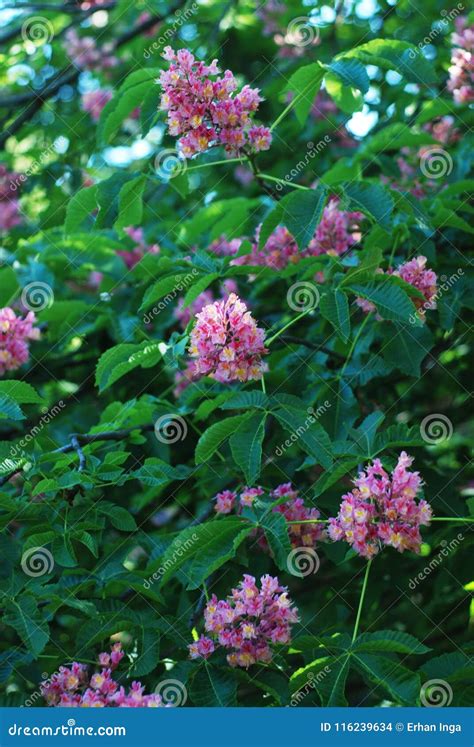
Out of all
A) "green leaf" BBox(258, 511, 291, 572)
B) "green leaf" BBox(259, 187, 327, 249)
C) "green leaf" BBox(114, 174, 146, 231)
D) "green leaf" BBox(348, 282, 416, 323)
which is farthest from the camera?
"green leaf" BBox(114, 174, 146, 231)

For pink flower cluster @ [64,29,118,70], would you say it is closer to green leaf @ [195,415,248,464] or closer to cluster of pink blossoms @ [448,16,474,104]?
cluster of pink blossoms @ [448,16,474,104]

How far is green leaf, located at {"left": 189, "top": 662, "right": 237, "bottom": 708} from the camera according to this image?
239 cm

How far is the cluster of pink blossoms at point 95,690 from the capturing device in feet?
7.63

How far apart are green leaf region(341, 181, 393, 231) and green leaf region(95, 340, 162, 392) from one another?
0.69 metres

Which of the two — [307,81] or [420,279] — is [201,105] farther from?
[420,279]

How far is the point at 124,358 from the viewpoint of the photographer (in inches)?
109

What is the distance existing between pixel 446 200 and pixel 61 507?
1.61 meters

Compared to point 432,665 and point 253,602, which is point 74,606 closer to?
point 253,602

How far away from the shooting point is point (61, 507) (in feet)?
8.53

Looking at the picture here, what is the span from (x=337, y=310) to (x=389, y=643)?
0.87 m

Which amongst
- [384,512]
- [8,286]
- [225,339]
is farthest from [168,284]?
[8,286]

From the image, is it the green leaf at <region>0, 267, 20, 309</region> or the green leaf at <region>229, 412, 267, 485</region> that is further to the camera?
the green leaf at <region>0, 267, 20, 309</region>

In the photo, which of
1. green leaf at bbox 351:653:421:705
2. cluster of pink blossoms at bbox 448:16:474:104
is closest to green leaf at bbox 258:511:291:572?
green leaf at bbox 351:653:421:705

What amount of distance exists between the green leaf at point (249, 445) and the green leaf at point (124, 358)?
1.25 ft
